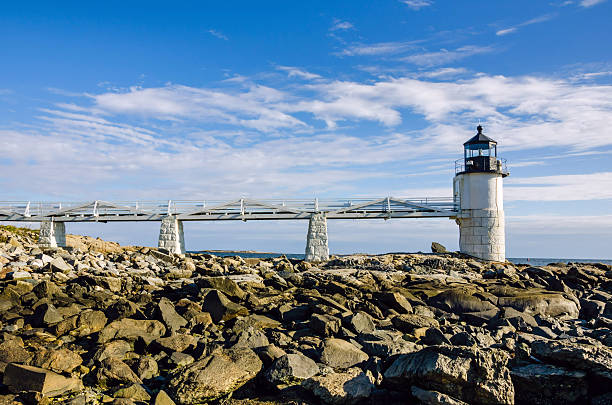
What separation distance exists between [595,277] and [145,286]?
15464mm

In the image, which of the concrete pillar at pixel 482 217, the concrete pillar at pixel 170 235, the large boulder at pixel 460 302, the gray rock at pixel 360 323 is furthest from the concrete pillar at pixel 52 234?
the gray rock at pixel 360 323

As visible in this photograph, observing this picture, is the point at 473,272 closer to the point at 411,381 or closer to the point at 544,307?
the point at 544,307

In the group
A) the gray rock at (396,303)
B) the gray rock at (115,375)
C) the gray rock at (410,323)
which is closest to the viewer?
the gray rock at (115,375)

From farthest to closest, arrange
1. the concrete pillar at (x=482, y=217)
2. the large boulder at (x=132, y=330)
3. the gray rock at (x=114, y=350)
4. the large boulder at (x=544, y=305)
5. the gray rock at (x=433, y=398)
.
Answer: the concrete pillar at (x=482, y=217)
the large boulder at (x=544, y=305)
the large boulder at (x=132, y=330)
the gray rock at (x=114, y=350)
the gray rock at (x=433, y=398)

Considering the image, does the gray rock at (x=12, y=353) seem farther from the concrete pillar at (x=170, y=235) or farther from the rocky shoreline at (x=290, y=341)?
the concrete pillar at (x=170, y=235)

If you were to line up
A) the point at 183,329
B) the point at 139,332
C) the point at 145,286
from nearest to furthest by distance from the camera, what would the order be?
the point at 139,332 < the point at 183,329 < the point at 145,286

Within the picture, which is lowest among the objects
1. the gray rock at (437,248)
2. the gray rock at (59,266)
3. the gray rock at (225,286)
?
the gray rock at (437,248)

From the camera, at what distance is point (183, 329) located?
9320mm

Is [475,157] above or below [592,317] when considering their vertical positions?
above

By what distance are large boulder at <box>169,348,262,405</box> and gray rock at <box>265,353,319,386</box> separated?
0.87 feet

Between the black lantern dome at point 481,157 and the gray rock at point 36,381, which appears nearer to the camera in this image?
the gray rock at point 36,381

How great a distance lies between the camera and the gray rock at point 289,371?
6320mm

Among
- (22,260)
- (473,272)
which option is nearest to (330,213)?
(473,272)

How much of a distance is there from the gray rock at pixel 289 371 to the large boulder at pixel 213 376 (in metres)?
0.27
